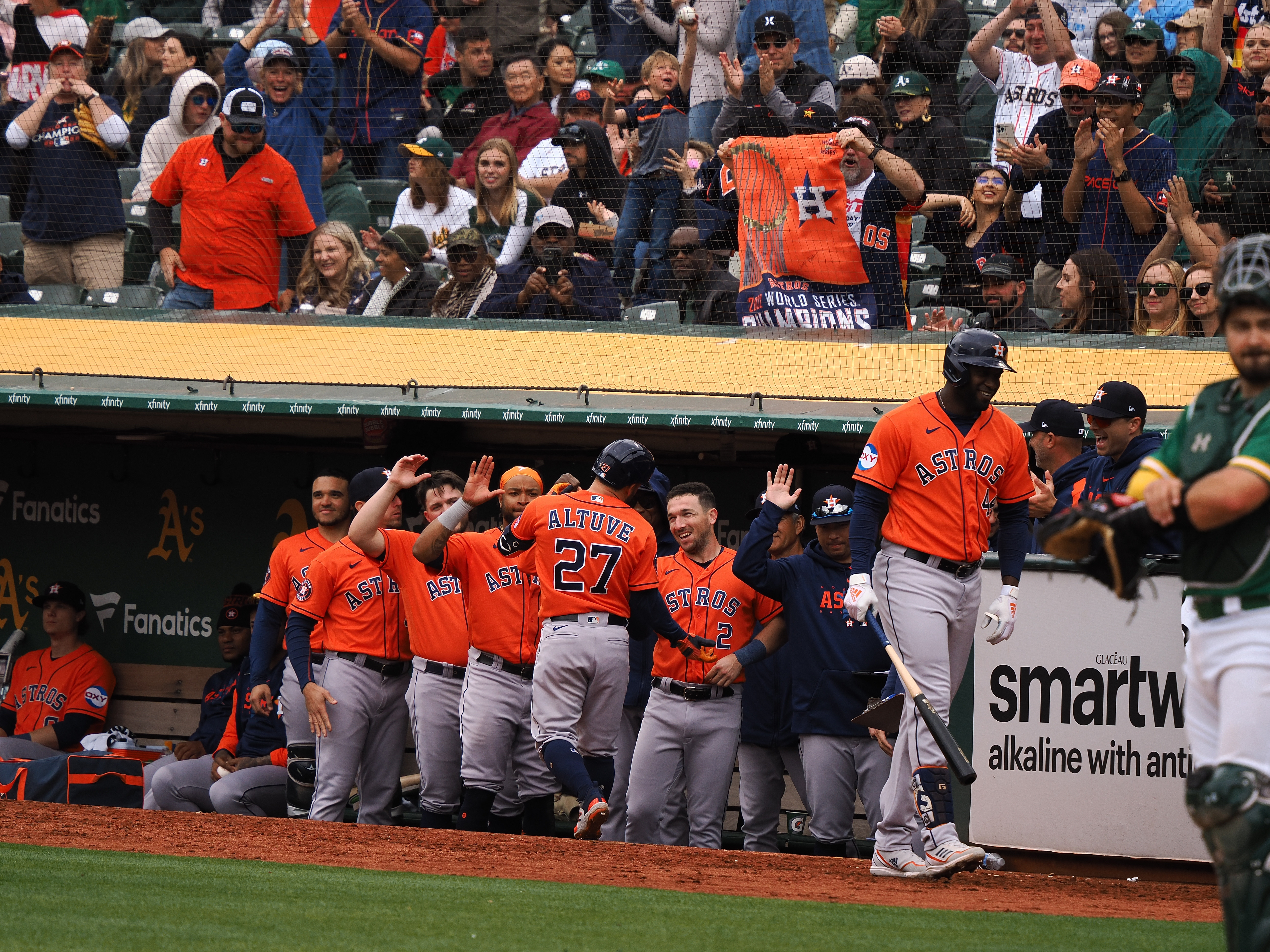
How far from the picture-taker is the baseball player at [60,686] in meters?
7.66

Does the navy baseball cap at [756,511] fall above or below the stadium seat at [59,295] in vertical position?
below

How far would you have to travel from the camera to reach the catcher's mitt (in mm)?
3047

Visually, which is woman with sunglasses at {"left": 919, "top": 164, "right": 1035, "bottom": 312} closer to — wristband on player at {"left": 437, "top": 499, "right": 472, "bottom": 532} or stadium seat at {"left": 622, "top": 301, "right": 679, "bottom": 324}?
stadium seat at {"left": 622, "top": 301, "right": 679, "bottom": 324}

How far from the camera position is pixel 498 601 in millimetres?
6180

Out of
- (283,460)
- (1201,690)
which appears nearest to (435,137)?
(283,460)

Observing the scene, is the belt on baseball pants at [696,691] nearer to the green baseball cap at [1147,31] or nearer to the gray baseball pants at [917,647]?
the gray baseball pants at [917,647]

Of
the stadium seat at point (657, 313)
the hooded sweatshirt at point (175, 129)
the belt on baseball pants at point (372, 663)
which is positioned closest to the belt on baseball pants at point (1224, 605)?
the belt on baseball pants at point (372, 663)

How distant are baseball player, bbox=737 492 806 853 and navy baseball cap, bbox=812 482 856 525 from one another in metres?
0.11

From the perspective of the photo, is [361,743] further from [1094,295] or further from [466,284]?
[1094,295]

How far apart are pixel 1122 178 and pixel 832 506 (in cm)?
237

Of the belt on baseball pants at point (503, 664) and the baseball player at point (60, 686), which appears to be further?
the baseball player at point (60, 686)

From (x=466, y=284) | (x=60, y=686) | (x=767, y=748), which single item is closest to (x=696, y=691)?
(x=767, y=748)

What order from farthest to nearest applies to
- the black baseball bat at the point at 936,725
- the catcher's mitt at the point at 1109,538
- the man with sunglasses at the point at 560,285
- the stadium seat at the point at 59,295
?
1. the stadium seat at the point at 59,295
2. the man with sunglasses at the point at 560,285
3. the black baseball bat at the point at 936,725
4. the catcher's mitt at the point at 1109,538

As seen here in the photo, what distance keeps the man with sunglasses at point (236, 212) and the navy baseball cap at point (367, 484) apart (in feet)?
7.07
